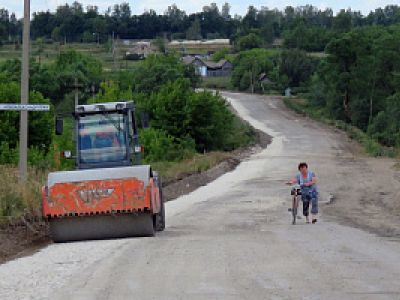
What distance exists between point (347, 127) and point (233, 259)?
6756cm

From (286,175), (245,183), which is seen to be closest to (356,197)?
(245,183)

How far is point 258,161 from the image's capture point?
5181 cm

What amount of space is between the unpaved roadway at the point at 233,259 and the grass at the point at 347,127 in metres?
31.9

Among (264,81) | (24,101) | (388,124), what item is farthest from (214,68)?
(24,101)

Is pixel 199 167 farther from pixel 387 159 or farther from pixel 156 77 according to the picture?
pixel 156 77

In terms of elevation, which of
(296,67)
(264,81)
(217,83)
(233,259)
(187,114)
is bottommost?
(217,83)

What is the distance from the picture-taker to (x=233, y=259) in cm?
1371

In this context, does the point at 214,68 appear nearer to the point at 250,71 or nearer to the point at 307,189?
the point at 250,71

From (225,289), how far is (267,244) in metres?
5.18

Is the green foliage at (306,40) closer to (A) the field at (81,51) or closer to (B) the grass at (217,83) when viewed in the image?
(B) the grass at (217,83)

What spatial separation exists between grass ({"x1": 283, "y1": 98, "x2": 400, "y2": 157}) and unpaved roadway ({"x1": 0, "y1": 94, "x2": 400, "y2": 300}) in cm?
3189

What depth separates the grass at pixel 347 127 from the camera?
61062 mm

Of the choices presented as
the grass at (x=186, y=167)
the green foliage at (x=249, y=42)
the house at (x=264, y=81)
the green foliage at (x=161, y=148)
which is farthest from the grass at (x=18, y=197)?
the green foliage at (x=249, y=42)

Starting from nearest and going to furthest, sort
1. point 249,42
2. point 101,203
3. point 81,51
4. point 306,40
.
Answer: point 101,203, point 306,40, point 81,51, point 249,42
